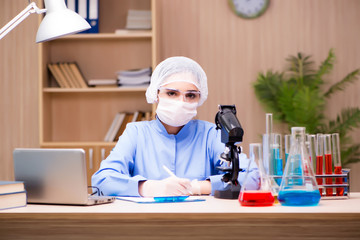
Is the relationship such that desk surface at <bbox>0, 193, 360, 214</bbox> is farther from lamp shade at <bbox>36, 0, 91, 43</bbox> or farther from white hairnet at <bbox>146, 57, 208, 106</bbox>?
white hairnet at <bbox>146, 57, 208, 106</bbox>

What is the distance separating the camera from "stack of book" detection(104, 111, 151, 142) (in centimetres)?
411

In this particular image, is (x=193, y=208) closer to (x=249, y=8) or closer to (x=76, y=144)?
(x=76, y=144)

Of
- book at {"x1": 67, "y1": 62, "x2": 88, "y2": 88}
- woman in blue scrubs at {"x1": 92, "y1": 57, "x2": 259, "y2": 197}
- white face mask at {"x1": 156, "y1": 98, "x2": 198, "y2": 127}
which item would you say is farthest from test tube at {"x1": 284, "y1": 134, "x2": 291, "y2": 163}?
book at {"x1": 67, "y1": 62, "x2": 88, "y2": 88}

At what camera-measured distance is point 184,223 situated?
1.40 metres

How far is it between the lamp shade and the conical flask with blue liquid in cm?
93

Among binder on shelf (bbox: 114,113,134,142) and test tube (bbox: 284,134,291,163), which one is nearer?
test tube (bbox: 284,134,291,163)

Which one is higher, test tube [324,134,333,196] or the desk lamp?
the desk lamp

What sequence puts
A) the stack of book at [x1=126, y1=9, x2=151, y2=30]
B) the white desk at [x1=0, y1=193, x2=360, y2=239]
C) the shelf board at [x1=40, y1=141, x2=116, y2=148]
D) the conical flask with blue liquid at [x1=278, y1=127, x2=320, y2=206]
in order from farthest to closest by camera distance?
1. the stack of book at [x1=126, y1=9, x2=151, y2=30]
2. the shelf board at [x1=40, y1=141, x2=116, y2=148]
3. the conical flask with blue liquid at [x1=278, y1=127, x2=320, y2=206]
4. the white desk at [x1=0, y1=193, x2=360, y2=239]

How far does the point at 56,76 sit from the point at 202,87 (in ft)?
6.84

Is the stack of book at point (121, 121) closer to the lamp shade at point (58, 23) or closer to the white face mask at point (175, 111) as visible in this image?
the white face mask at point (175, 111)

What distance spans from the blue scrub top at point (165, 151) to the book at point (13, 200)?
0.62 metres

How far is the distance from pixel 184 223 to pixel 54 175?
1.59 feet

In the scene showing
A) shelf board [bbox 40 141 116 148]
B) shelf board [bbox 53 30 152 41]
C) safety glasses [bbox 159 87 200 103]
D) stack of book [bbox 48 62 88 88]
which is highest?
shelf board [bbox 53 30 152 41]

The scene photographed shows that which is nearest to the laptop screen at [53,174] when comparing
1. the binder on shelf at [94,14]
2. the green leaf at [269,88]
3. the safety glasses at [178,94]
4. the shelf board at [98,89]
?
the safety glasses at [178,94]
